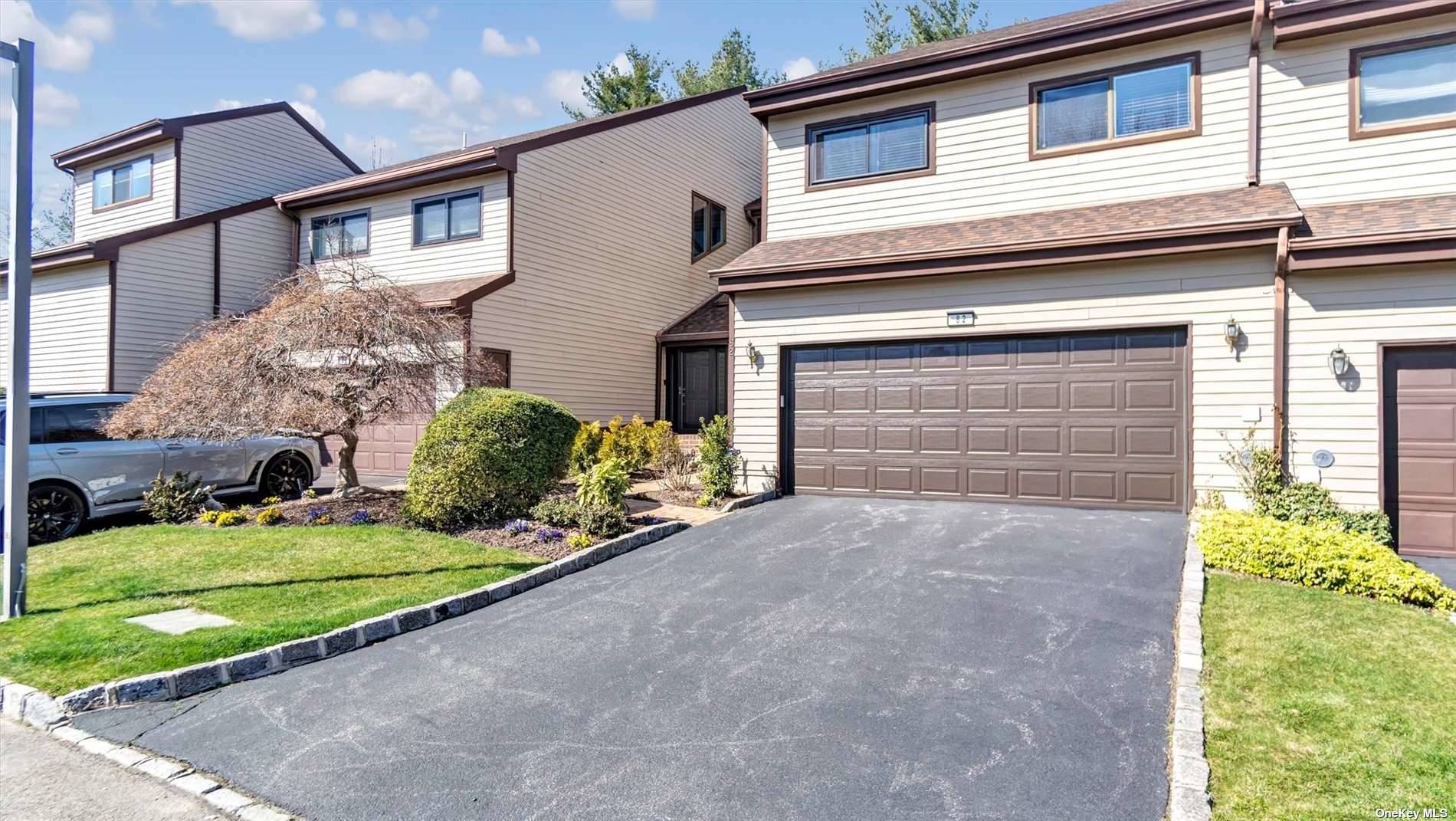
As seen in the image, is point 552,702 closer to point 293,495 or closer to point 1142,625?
point 1142,625

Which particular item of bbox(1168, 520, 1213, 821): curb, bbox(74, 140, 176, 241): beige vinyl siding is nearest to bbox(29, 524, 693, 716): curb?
bbox(1168, 520, 1213, 821): curb

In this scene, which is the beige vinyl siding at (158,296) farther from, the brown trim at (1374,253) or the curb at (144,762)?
the brown trim at (1374,253)

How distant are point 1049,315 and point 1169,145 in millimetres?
2777

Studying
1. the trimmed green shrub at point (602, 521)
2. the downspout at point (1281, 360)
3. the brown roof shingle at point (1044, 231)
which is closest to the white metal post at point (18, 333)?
the trimmed green shrub at point (602, 521)

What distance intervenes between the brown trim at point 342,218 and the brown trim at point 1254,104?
14576mm

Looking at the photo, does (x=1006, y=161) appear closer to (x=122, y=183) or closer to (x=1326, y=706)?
(x=1326, y=706)

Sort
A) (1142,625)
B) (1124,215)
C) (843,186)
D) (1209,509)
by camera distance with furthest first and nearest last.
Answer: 1. (843,186)
2. (1124,215)
3. (1209,509)
4. (1142,625)

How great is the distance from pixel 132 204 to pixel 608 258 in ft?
38.7

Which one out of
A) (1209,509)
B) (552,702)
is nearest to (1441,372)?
(1209,509)

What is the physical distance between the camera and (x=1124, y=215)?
31.9ft

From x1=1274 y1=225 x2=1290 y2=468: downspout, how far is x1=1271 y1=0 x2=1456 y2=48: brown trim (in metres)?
2.88

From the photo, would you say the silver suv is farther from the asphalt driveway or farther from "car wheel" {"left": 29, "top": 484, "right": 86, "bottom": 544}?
the asphalt driveway

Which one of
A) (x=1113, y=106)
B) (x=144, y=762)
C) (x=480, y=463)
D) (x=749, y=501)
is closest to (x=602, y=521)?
(x=480, y=463)

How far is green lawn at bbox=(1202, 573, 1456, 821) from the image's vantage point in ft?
10.8
